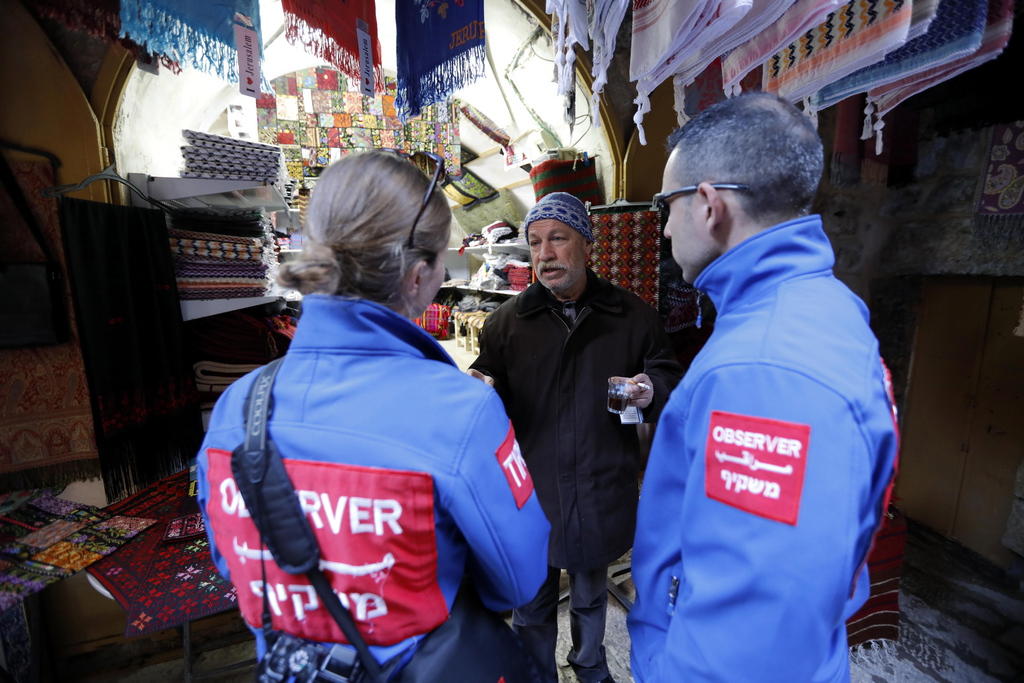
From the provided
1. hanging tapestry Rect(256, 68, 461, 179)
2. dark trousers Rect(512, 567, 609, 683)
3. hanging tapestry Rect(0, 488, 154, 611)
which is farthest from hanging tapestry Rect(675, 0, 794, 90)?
hanging tapestry Rect(256, 68, 461, 179)

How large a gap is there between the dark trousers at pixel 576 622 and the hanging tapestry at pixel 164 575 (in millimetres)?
1085

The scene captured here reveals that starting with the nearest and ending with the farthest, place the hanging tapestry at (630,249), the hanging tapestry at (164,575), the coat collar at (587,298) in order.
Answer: the hanging tapestry at (164,575) → the coat collar at (587,298) → the hanging tapestry at (630,249)

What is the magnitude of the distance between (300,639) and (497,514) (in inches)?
15.4

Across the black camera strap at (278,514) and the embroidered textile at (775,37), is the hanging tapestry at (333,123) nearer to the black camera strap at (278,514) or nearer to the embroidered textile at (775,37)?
the embroidered textile at (775,37)

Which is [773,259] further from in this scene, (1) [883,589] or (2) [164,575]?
(1) [883,589]

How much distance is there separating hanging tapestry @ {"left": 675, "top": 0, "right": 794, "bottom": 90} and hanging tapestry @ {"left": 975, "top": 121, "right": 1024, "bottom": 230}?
6.91ft

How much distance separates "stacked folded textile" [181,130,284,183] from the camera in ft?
7.16

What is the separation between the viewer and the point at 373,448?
696 mm

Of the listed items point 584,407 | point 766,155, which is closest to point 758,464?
point 766,155

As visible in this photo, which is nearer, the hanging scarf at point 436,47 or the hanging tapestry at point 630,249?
the hanging scarf at point 436,47

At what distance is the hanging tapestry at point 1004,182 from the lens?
2303mm

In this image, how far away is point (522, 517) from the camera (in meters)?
0.85

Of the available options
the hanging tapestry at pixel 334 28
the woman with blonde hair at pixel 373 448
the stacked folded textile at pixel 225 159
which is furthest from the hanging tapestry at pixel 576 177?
the woman with blonde hair at pixel 373 448

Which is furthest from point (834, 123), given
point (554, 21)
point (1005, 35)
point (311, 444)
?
point (311, 444)
